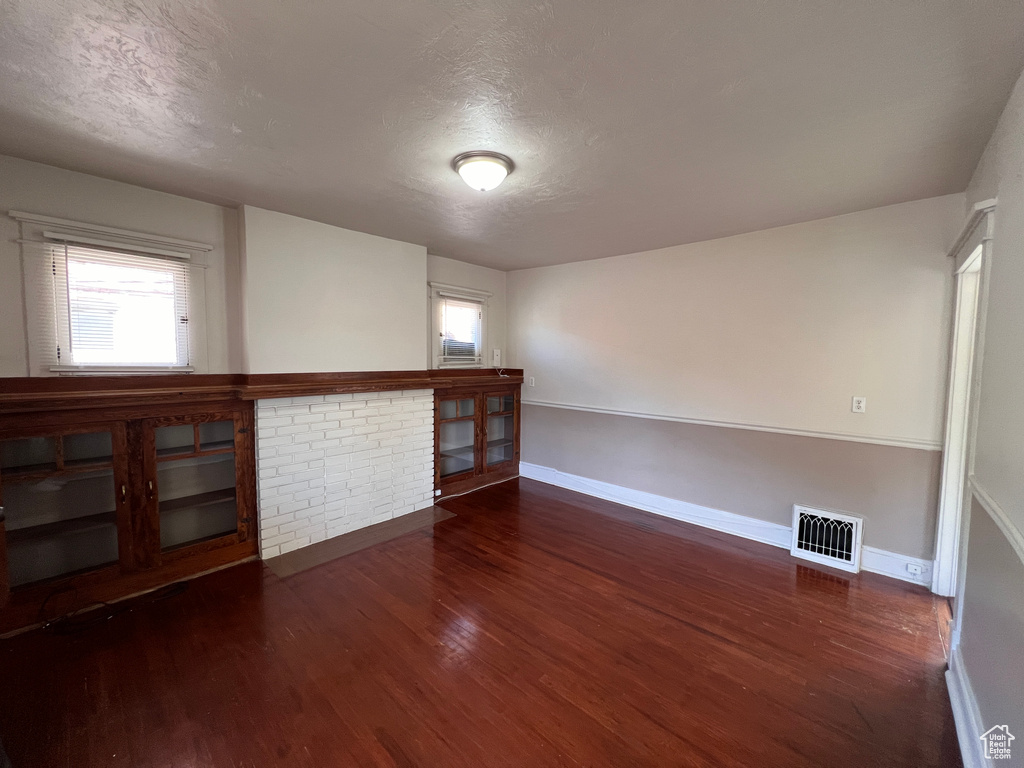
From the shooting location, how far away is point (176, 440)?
8.84ft

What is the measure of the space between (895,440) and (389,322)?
159 inches

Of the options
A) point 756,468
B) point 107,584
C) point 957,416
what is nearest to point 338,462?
point 107,584

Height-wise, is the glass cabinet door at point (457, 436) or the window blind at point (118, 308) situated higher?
the window blind at point (118, 308)

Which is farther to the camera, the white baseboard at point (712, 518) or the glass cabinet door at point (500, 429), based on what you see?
the glass cabinet door at point (500, 429)

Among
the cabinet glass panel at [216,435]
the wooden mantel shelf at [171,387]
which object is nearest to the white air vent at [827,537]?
the wooden mantel shelf at [171,387]

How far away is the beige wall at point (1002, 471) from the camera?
124 cm

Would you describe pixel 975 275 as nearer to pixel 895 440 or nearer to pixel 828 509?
pixel 895 440

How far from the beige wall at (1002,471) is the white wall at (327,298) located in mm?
3685

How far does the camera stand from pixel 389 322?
12.1 feet

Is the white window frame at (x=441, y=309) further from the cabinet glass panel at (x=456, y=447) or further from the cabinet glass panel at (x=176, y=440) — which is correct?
the cabinet glass panel at (x=176, y=440)

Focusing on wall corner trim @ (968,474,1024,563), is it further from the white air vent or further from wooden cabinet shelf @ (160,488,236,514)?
wooden cabinet shelf @ (160,488,236,514)

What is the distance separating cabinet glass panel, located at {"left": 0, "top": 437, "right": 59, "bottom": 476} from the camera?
2166 mm

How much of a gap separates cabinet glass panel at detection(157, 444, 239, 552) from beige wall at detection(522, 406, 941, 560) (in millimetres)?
3195

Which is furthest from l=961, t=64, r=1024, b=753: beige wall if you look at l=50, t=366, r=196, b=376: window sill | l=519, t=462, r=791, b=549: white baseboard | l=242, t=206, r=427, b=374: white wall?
l=50, t=366, r=196, b=376: window sill
